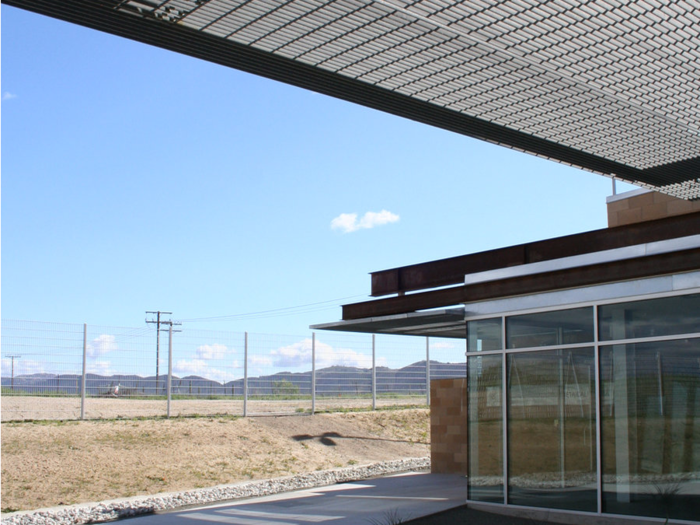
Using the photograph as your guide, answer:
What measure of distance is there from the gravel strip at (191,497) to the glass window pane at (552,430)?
626cm

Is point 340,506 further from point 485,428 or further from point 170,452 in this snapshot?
point 170,452

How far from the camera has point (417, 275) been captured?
50.0 feet

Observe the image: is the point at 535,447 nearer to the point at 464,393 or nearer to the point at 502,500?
the point at 502,500

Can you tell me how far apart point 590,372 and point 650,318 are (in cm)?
117

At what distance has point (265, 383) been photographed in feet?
78.0

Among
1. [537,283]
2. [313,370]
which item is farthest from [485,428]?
[313,370]

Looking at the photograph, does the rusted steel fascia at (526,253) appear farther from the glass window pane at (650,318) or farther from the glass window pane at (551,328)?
the glass window pane at (551,328)

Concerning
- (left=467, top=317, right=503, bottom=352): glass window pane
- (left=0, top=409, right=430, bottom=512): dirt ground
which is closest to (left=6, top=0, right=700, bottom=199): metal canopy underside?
(left=467, top=317, right=503, bottom=352): glass window pane

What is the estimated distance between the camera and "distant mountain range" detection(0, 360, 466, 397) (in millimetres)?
19078

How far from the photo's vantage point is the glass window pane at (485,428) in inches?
442

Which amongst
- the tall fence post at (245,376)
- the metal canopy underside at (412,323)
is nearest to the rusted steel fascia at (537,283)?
the metal canopy underside at (412,323)

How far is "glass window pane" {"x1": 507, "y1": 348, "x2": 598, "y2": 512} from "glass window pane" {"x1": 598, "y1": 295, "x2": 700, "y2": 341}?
498 millimetres

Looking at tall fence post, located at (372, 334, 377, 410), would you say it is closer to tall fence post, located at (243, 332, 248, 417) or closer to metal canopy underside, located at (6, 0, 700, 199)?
tall fence post, located at (243, 332, 248, 417)

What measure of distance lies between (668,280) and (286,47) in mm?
6706
